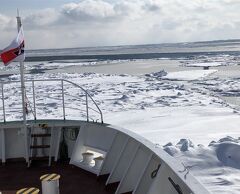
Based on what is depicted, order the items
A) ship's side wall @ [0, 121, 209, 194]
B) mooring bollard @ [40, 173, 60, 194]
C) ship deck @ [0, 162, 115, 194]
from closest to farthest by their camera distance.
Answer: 1. ship's side wall @ [0, 121, 209, 194]
2. mooring bollard @ [40, 173, 60, 194]
3. ship deck @ [0, 162, 115, 194]

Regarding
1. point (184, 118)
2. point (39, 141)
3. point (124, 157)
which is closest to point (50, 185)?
point (124, 157)

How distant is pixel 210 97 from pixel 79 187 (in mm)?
16548

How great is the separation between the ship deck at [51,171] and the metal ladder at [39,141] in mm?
158

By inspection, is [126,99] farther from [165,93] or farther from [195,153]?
[195,153]

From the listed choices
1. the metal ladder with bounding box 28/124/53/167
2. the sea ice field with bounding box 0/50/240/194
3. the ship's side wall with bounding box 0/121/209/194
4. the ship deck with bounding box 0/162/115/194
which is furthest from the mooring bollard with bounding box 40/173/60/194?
the sea ice field with bounding box 0/50/240/194

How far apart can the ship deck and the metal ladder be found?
6.2 inches

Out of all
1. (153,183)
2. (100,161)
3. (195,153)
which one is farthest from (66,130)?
(195,153)

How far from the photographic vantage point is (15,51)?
17.4 ft

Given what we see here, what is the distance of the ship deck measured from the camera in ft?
14.7

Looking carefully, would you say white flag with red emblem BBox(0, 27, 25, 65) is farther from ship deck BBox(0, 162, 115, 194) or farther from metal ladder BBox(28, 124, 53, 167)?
ship deck BBox(0, 162, 115, 194)

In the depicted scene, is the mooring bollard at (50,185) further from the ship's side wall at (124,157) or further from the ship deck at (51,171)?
the ship deck at (51,171)

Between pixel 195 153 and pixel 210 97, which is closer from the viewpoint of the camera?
pixel 195 153

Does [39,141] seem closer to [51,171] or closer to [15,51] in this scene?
[51,171]

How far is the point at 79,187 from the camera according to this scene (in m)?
4.56
